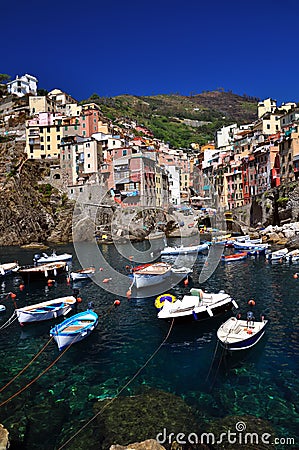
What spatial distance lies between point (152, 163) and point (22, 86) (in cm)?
7720

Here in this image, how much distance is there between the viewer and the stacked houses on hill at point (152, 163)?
7144cm

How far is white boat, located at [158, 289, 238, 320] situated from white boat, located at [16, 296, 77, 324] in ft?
22.3

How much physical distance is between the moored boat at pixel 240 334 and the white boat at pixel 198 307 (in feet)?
7.85

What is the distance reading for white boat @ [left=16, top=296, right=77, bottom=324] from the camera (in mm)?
21000

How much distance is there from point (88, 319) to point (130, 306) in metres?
5.66

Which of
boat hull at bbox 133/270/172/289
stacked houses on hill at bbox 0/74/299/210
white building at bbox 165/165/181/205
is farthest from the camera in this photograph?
white building at bbox 165/165/181/205

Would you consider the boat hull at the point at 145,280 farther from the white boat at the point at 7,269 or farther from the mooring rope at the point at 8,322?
the white boat at the point at 7,269

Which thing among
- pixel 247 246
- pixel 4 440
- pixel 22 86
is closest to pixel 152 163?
pixel 247 246

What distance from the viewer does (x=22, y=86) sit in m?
128

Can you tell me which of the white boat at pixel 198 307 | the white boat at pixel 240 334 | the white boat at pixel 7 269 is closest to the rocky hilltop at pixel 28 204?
the white boat at pixel 7 269

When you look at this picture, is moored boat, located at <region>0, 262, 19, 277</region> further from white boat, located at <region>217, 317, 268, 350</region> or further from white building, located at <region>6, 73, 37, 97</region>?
white building, located at <region>6, 73, 37, 97</region>

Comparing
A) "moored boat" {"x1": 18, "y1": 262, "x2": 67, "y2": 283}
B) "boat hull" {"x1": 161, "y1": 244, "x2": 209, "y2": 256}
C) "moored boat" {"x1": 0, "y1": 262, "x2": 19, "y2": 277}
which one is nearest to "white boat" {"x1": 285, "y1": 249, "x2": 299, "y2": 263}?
"boat hull" {"x1": 161, "y1": 244, "x2": 209, "y2": 256}

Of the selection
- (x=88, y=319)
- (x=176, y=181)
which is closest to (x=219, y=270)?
(x=88, y=319)

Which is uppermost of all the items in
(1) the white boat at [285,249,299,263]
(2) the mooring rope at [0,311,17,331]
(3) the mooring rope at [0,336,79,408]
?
(1) the white boat at [285,249,299,263]
